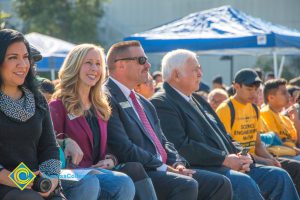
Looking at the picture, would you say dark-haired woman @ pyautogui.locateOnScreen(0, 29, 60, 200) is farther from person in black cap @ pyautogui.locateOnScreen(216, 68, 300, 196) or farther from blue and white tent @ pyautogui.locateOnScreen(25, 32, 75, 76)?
blue and white tent @ pyautogui.locateOnScreen(25, 32, 75, 76)

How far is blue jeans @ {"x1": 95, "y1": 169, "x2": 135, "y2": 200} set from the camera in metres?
5.20

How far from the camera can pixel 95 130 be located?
575 cm

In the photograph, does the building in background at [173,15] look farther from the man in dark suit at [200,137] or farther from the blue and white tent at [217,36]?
the man in dark suit at [200,137]

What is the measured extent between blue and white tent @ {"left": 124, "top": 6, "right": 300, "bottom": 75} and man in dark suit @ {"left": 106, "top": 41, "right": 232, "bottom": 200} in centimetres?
546

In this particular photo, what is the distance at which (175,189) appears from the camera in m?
5.91

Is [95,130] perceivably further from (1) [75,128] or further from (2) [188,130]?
(2) [188,130]

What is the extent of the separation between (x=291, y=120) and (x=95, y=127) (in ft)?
15.4

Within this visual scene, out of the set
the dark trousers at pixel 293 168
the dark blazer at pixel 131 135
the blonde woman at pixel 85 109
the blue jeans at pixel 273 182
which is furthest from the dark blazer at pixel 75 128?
the dark trousers at pixel 293 168

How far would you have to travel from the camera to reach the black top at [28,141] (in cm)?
473

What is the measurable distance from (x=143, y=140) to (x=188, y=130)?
2.95 ft

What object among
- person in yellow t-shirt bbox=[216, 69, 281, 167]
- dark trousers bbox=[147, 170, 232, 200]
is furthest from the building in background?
dark trousers bbox=[147, 170, 232, 200]

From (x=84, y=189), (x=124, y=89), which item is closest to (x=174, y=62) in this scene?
(x=124, y=89)

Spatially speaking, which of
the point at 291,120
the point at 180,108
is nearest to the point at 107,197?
the point at 180,108

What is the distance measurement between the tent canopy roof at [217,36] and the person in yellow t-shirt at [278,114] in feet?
7.83
